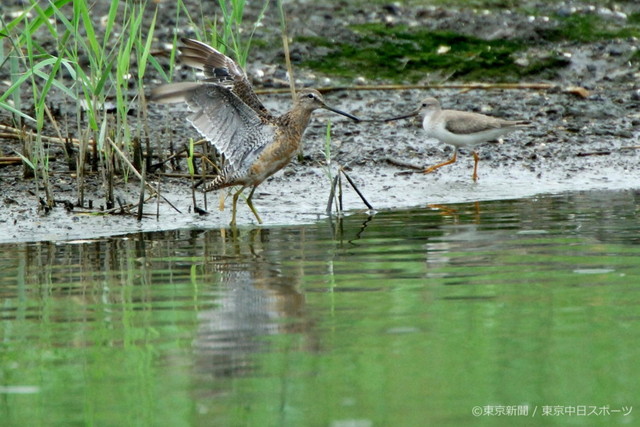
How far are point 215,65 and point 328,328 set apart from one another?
395 cm

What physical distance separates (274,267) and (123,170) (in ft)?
9.76

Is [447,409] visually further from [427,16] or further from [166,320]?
[427,16]

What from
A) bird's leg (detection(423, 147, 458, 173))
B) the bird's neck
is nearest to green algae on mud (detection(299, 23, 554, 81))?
bird's leg (detection(423, 147, 458, 173))

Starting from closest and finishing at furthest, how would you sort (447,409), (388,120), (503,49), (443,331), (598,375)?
(447,409), (598,375), (443,331), (388,120), (503,49)

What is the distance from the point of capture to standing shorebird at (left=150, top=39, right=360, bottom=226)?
27.8ft

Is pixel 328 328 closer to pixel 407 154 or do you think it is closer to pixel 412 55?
pixel 407 154

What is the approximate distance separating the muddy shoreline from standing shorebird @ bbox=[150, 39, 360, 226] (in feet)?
1.42

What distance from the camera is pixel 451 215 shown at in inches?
348

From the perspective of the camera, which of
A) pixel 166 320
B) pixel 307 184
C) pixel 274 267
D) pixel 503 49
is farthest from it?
pixel 503 49

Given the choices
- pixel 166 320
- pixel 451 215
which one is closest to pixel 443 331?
pixel 166 320

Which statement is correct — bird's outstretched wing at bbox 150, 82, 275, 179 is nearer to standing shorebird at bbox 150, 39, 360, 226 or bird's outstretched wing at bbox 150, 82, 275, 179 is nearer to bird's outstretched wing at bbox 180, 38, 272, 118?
standing shorebird at bbox 150, 39, 360, 226

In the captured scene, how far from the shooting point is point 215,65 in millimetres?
8492

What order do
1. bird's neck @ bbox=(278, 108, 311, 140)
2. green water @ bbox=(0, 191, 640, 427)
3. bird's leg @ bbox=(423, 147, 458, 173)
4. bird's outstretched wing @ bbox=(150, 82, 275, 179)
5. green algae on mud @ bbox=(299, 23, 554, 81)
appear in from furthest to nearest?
green algae on mud @ bbox=(299, 23, 554, 81), bird's leg @ bbox=(423, 147, 458, 173), bird's neck @ bbox=(278, 108, 311, 140), bird's outstretched wing @ bbox=(150, 82, 275, 179), green water @ bbox=(0, 191, 640, 427)

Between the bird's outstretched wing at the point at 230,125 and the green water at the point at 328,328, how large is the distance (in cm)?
98
